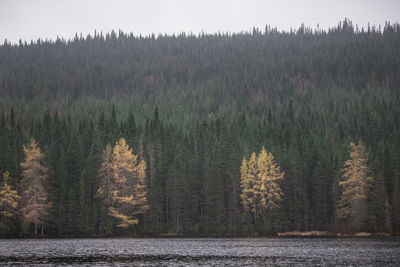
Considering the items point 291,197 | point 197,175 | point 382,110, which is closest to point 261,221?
point 291,197

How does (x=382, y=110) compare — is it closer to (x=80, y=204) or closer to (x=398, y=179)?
(x=398, y=179)

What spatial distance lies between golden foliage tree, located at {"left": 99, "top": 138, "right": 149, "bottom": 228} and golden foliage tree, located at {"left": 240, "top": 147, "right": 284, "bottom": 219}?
1996 centimetres

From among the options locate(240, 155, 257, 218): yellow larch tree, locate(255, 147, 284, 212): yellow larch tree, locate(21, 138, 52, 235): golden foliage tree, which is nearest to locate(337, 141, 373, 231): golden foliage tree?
locate(255, 147, 284, 212): yellow larch tree

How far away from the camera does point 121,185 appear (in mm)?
106312

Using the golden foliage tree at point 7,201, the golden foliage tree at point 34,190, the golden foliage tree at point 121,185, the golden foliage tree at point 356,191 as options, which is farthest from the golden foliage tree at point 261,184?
the golden foliage tree at point 7,201

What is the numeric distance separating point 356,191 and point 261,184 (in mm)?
17781

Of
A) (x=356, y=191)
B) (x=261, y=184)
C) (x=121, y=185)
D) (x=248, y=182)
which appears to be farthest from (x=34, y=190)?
(x=356, y=191)

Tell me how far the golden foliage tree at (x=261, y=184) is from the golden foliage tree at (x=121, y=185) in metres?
20.0

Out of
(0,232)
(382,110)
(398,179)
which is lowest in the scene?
(0,232)

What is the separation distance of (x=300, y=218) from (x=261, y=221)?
8.13 meters

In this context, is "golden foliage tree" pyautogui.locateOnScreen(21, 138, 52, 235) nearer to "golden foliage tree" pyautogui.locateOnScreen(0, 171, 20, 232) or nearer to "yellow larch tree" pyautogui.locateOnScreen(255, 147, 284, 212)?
"golden foliage tree" pyautogui.locateOnScreen(0, 171, 20, 232)

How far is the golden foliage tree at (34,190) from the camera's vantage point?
99.1 meters

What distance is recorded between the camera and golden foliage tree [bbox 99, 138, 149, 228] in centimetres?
10400

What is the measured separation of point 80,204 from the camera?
106m
